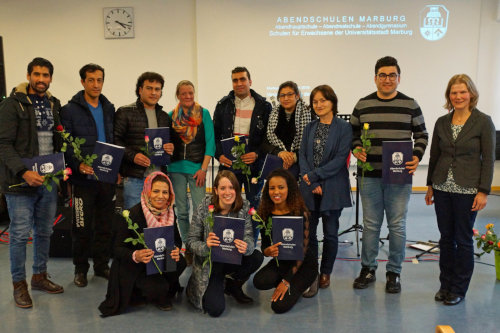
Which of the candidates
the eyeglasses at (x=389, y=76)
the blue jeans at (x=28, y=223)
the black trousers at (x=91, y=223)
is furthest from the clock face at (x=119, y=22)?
the eyeglasses at (x=389, y=76)

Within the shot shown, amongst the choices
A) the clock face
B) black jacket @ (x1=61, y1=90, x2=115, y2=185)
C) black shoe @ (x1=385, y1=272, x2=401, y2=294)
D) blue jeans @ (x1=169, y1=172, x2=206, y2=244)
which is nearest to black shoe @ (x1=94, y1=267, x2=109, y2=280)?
blue jeans @ (x1=169, y1=172, x2=206, y2=244)

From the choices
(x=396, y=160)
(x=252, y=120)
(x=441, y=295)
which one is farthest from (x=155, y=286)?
(x=441, y=295)

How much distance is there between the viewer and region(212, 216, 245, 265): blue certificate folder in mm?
2920

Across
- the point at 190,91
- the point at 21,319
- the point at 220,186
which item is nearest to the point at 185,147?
the point at 190,91

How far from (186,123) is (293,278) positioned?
5.17 ft

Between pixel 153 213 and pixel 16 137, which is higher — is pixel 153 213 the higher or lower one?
the lower one

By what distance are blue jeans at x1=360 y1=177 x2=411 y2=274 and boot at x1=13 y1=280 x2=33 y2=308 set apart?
257 centimetres

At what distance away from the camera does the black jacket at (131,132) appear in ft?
11.7

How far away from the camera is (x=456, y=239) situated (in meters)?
3.07

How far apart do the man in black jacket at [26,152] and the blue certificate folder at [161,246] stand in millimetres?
856

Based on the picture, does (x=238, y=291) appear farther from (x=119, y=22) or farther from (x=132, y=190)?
(x=119, y=22)

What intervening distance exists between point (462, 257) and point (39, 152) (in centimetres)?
309

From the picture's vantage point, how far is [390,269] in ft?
11.3

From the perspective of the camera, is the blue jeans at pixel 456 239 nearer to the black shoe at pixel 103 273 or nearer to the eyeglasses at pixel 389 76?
the eyeglasses at pixel 389 76
